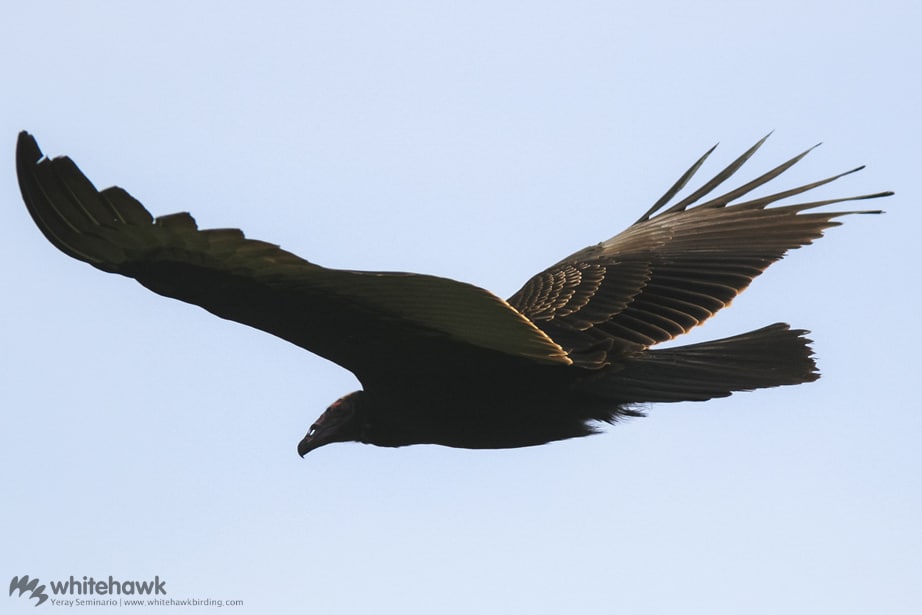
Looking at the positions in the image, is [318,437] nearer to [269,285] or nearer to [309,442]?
[309,442]

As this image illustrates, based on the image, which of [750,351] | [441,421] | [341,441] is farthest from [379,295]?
[750,351]

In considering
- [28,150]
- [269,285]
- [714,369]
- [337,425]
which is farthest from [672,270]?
[28,150]

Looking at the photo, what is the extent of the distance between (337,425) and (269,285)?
5.67ft

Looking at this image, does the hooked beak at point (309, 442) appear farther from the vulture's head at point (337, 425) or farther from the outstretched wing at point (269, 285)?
the outstretched wing at point (269, 285)

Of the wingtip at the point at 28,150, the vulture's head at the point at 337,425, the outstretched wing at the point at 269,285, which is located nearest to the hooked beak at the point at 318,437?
the vulture's head at the point at 337,425

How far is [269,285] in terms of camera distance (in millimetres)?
5762

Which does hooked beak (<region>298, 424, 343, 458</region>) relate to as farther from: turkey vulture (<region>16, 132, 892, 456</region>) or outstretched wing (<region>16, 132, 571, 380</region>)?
outstretched wing (<region>16, 132, 571, 380</region>)

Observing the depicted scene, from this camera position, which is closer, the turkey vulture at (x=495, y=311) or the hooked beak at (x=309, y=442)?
the turkey vulture at (x=495, y=311)

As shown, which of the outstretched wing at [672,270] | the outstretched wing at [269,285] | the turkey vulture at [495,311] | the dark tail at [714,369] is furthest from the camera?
the outstretched wing at [672,270]

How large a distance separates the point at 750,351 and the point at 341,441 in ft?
6.43

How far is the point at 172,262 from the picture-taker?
570cm

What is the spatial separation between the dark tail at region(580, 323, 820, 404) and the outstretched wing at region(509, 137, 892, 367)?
0.57ft

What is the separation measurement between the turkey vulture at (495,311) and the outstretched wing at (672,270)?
11 mm

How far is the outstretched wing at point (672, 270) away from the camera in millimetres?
7672
